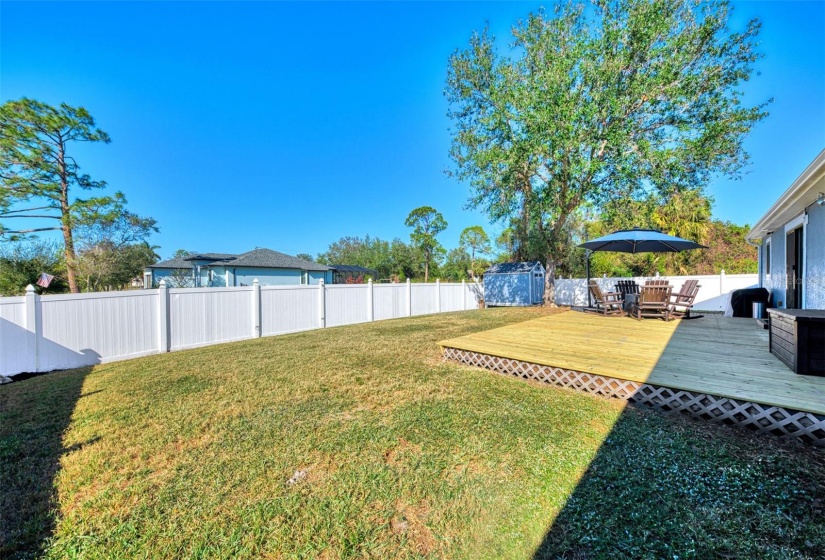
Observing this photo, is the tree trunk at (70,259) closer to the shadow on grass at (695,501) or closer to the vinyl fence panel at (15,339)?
the vinyl fence panel at (15,339)

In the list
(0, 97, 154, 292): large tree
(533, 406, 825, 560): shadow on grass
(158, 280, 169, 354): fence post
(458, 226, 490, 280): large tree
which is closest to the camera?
(533, 406, 825, 560): shadow on grass

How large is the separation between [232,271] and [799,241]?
26346 mm

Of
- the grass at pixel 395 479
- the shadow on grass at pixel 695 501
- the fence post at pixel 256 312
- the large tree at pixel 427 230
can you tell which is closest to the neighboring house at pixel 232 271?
the large tree at pixel 427 230

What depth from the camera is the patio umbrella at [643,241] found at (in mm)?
8016

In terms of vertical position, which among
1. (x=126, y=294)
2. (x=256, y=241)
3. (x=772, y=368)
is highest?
(x=256, y=241)

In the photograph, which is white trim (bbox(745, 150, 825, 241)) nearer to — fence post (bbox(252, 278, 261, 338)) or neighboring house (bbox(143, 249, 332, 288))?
fence post (bbox(252, 278, 261, 338))

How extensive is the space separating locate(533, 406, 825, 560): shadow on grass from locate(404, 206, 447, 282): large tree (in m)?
34.6

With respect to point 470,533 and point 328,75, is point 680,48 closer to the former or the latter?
point 328,75

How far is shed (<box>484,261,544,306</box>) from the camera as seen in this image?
16.5m

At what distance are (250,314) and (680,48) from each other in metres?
14.8

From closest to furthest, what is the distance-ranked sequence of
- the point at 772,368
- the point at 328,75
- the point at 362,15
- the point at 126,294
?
the point at 772,368 → the point at 126,294 → the point at 362,15 → the point at 328,75

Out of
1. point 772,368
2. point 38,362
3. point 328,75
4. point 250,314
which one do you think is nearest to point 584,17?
point 328,75

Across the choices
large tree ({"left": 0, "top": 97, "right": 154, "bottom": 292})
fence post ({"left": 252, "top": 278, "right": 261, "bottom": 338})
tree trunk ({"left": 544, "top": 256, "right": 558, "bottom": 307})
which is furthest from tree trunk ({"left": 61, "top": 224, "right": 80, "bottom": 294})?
tree trunk ({"left": 544, "top": 256, "right": 558, "bottom": 307})

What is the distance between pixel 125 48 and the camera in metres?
9.34
